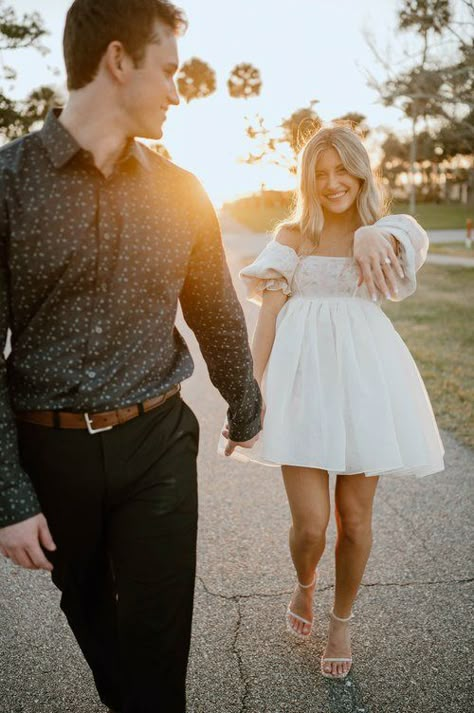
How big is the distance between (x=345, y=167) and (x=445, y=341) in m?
6.69

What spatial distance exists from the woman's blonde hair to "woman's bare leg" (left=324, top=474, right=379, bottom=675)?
1.06 meters

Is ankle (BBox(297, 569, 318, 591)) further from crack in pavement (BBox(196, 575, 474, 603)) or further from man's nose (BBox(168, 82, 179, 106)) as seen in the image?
man's nose (BBox(168, 82, 179, 106))

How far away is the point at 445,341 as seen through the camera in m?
9.04

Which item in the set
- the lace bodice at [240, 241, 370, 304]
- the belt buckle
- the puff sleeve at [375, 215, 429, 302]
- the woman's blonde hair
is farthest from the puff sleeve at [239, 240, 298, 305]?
the belt buckle

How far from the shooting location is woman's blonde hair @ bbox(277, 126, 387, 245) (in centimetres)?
281

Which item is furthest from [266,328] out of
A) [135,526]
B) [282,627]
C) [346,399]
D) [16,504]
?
[16,504]

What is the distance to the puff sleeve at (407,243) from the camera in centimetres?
271

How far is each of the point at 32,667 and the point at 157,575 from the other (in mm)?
1141

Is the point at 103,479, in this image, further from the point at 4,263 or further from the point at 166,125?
the point at 166,125

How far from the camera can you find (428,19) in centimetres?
1114

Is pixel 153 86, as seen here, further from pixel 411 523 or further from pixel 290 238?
pixel 411 523

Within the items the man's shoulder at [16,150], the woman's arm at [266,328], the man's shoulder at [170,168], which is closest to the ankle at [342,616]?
the woman's arm at [266,328]

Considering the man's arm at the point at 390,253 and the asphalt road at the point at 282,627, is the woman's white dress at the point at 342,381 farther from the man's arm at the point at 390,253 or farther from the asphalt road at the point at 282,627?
the asphalt road at the point at 282,627

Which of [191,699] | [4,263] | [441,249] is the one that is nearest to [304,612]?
[191,699]
